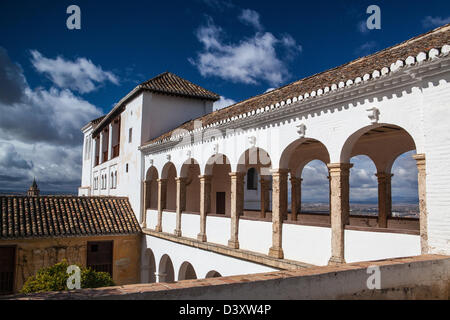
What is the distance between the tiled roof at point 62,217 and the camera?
1505 centimetres

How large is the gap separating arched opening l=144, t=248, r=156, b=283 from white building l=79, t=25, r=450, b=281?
5 cm

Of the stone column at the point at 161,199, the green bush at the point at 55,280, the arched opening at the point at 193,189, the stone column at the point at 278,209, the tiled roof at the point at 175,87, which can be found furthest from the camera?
the tiled roof at the point at 175,87

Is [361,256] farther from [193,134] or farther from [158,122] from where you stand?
[158,122]

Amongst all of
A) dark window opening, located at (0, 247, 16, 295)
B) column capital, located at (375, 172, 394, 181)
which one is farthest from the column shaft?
dark window opening, located at (0, 247, 16, 295)

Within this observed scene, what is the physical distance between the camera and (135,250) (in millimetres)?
17516

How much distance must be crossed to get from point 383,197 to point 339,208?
462 cm

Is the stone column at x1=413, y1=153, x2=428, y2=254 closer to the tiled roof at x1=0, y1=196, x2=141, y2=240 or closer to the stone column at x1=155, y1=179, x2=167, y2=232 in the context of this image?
the stone column at x1=155, y1=179, x2=167, y2=232

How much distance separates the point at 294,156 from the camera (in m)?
14.8

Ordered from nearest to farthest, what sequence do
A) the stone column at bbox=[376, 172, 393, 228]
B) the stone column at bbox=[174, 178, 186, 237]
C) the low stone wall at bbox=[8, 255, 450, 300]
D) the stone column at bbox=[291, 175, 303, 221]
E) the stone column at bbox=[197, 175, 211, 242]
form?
the low stone wall at bbox=[8, 255, 450, 300], the stone column at bbox=[376, 172, 393, 228], the stone column at bbox=[197, 175, 211, 242], the stone column at bbox=[174, 178, 186, 237], the stone column at bbox=[291, 175, 303, 221]

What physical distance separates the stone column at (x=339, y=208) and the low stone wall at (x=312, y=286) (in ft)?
8.67

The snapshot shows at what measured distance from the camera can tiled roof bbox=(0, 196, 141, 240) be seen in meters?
15.0

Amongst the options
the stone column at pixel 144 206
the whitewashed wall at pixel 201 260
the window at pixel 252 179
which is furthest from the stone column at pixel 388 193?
the stone column at pixel 144 206

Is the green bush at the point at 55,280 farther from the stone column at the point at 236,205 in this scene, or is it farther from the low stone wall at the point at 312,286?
the low stone wall at the point at 312,286

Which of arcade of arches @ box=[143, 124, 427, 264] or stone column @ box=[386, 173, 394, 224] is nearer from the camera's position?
arcade of arches @ box=[143, 124, 427, 264]
